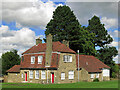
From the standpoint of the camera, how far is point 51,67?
136 feet

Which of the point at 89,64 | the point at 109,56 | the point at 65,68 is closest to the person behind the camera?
the point at 65,68

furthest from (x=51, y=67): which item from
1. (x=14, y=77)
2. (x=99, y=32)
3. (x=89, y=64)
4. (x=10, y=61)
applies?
(x=99, y=32)

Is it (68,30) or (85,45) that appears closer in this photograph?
(68,30)

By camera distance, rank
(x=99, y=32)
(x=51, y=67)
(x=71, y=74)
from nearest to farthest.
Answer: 1. (x=51, y=67)
2. (x=71, y=74)
3. (x=99, y=32)

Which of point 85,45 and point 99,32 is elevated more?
point 99,32

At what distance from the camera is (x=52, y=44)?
4588 centimetres

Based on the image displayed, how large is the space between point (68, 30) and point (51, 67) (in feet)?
79.3

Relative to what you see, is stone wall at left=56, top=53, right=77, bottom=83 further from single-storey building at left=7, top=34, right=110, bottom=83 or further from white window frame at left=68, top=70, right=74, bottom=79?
white window frame at left=68, top=70, right=74, bottom=79

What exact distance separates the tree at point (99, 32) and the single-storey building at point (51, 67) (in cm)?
2743

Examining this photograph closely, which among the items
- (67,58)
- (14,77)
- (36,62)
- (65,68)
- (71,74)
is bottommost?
(14,77)

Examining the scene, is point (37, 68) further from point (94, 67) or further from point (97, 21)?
point (97, 21)

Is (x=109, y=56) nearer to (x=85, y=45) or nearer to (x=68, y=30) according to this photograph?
(x=85, y=45)

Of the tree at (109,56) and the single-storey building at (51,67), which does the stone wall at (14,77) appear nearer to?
the single-storey building at (51,67)

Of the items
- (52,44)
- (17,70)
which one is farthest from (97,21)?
(17,70)
